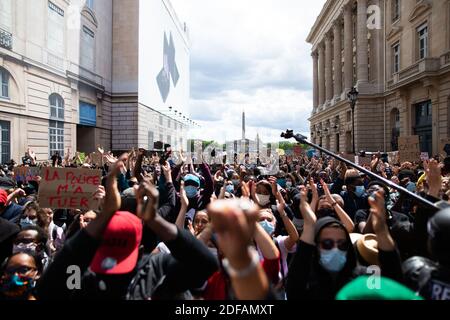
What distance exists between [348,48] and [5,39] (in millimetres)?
32131

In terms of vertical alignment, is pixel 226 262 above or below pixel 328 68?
below

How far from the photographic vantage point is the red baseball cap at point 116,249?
6.48ft

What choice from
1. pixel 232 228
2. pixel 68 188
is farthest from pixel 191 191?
pixel 232 228

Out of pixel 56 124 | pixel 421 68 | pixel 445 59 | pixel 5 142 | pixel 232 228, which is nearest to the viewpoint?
pixel 232 228

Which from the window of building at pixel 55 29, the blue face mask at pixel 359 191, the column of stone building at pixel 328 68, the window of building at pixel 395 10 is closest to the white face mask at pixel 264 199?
the blue face mask at pixel 359 191

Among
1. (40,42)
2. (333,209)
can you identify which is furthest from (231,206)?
(40,42)

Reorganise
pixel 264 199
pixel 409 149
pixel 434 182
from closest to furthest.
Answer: pixel 434 182, pixel 264 199, pixel 409 149

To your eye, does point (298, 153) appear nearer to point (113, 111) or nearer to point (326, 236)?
point (326, 236)

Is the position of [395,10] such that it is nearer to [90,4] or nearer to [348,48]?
[348,48]

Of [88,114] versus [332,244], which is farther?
[88,114]

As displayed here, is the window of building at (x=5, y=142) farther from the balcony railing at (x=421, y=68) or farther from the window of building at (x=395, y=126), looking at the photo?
the window of building at (x=395, y=126)

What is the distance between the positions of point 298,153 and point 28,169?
11.3 metres

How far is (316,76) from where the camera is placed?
5616cm

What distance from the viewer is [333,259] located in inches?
90.7
